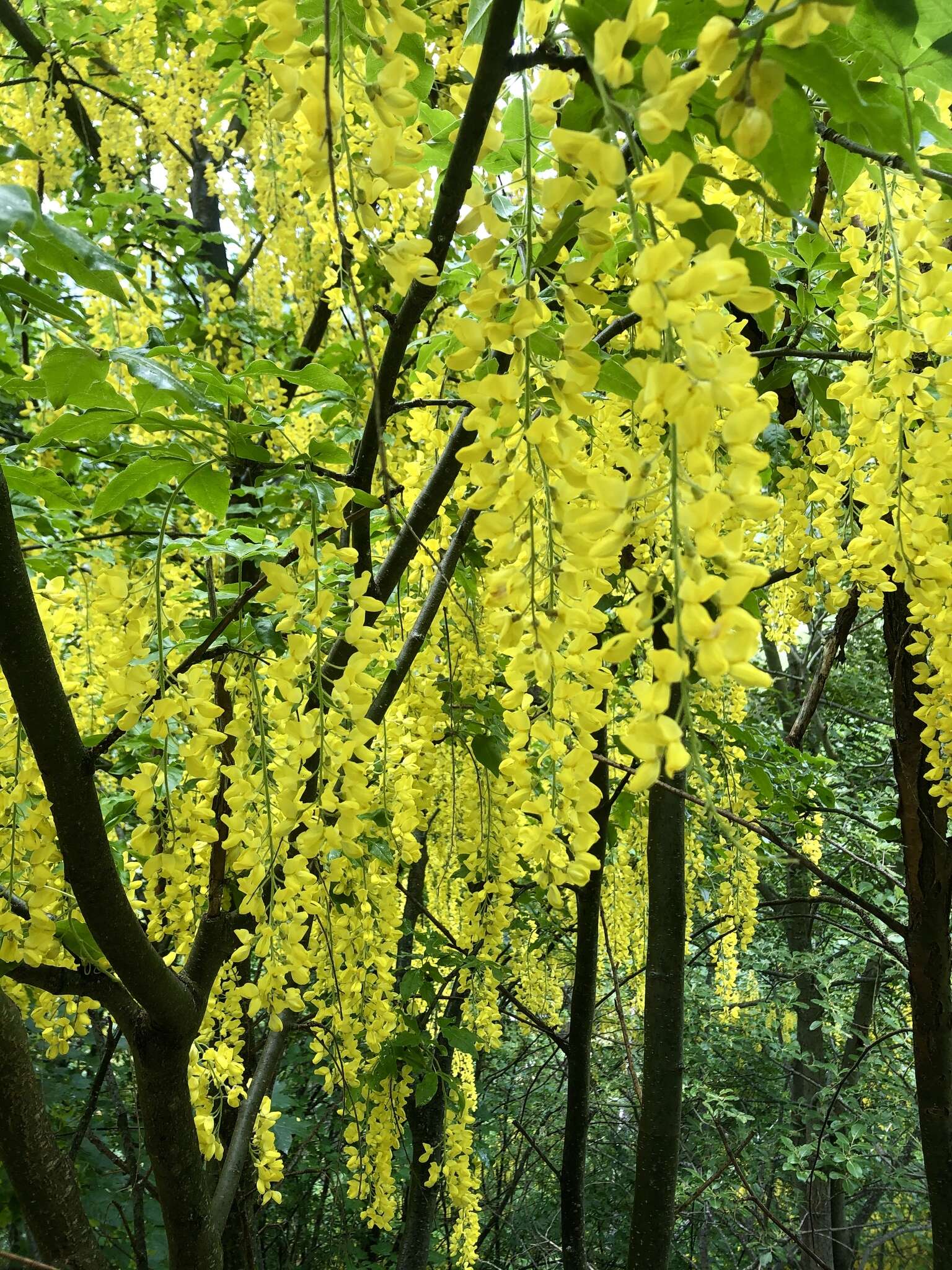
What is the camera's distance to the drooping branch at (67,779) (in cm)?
118

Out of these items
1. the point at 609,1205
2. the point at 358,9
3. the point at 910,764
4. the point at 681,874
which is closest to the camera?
the point at 358,9

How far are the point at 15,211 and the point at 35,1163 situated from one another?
1.48m

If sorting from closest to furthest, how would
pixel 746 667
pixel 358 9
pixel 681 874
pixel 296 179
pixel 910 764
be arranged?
pixel 746 667, pixel 358 9, pixel 910 764, pixel 681 874, pixel 296 179

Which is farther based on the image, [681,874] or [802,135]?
[681,874]

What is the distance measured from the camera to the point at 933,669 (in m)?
1.80

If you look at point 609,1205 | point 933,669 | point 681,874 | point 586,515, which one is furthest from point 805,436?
point 609,1205

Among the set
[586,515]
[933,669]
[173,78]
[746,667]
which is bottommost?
[746,667]

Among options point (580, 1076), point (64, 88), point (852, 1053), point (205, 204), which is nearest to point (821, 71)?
point (580, 1076)

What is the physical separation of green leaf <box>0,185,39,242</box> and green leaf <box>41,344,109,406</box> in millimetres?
427

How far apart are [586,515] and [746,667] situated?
0.22 m

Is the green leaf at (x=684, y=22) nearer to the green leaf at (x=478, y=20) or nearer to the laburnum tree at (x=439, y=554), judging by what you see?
the laburnum tree at (x=439, y=554)

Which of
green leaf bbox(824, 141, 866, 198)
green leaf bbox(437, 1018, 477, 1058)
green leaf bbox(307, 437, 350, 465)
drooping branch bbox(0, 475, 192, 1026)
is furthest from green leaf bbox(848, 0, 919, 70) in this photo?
green leaf bbox(437, 1018, 477, 1058)

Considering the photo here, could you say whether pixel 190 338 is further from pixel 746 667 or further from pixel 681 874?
pixel 746 667

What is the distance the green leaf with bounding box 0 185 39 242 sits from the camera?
2.14 ft
